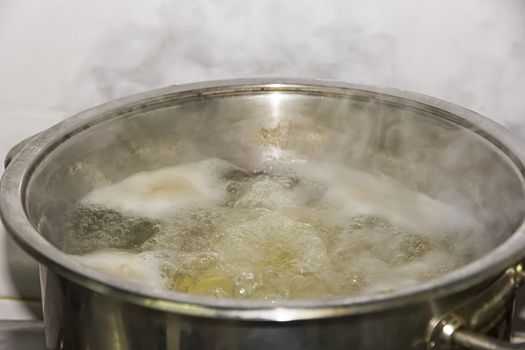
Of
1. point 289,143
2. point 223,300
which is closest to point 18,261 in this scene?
point 289,143

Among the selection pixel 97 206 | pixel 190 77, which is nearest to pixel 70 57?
pixel 190 77

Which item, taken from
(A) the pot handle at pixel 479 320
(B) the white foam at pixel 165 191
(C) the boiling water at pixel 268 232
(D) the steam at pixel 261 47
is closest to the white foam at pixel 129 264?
(C) the boiling water at pixel 268 232

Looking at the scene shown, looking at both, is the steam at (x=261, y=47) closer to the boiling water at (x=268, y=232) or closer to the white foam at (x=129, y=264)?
the boiling water at (x=268, y=232)

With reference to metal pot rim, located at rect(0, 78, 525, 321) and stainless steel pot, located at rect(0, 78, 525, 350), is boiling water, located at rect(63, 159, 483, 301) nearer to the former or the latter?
stainless steel pot, located at rect(0, 78, 525, 350)

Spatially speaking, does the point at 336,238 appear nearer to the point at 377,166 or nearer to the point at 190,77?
the point at 377,166

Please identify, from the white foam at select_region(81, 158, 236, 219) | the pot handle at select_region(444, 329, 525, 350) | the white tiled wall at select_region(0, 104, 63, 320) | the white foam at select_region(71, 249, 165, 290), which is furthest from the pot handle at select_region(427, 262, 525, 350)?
the white tiled wall at select_region(0, 104, 63, 320)

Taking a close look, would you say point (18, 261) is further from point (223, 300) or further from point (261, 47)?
point (223, 300)
